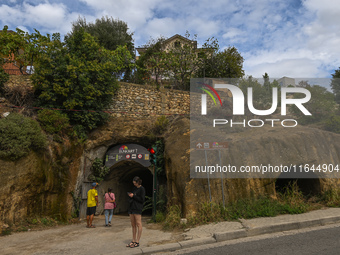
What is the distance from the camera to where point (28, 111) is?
1210 cm

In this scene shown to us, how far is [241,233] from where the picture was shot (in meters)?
6.44

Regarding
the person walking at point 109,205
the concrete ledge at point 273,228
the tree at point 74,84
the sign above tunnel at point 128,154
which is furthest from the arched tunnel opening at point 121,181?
the concrete ledge at point 273,228

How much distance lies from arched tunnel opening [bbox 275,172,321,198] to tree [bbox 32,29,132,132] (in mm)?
9552

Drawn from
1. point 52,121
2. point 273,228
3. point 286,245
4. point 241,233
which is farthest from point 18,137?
point 286,245

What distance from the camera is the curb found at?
5.84m

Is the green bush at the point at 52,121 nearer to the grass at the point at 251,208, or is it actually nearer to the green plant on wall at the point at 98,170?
the green plant on wall at the point at 98,170

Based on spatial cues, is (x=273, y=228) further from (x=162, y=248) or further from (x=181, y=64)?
(x=181, y=64)

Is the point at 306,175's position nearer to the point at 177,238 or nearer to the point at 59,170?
the point at 177,238

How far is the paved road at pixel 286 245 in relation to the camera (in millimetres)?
5125

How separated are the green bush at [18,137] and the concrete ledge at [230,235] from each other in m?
7.60

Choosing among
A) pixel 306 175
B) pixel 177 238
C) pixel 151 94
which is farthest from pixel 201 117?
pixel 177 238

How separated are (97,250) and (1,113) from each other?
8.44 metres

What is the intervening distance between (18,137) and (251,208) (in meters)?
9.00

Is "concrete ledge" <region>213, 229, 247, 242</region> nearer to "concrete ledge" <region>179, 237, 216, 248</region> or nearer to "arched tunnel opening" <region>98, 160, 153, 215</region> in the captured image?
"concrete ledge" <region>179, 237, 216, 248</region>
